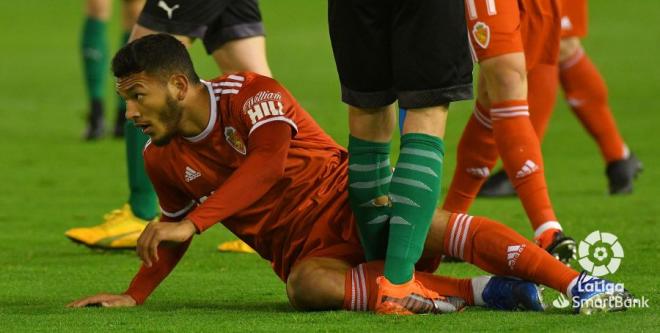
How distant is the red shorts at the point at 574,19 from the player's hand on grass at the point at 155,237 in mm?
4315

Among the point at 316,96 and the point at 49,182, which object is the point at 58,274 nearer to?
the point at 49,182

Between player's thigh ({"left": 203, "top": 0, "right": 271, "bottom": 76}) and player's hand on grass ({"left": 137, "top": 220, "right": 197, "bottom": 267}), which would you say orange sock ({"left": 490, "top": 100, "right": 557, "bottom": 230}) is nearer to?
player's thigh ({"left": 203, "top": 0, "right": 271, "bottom": 76})

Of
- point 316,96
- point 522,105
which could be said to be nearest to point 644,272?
point 522,105

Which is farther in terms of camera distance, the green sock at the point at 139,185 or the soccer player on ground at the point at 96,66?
the soccer player on ground at the point at 96,66

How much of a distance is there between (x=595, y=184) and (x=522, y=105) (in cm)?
365

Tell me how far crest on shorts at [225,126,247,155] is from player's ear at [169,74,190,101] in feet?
0.60

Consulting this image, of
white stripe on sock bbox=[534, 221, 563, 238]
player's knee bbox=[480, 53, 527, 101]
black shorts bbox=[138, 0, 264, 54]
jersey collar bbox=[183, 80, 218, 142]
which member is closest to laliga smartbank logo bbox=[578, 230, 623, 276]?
white stripe on sock bbox=[534, 221, 563, 238]

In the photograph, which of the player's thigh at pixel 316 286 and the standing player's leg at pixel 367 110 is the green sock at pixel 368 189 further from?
the player's thigh at pixel 316 286

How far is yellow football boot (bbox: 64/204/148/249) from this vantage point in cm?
649

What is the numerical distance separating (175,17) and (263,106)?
5.83 ft

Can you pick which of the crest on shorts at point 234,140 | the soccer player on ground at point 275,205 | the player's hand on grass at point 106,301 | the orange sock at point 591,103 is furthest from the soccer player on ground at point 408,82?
the orange sock at point 591,103

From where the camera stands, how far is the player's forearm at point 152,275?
5.02 metres

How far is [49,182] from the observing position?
31.5ft

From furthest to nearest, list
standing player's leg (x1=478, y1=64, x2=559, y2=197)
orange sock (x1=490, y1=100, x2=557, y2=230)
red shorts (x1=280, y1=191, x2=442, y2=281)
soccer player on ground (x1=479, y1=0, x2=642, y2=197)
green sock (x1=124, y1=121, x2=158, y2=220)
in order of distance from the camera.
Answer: soccer player on ground (x1=479, y1=0, x2=642, y2=197)
standing player's leg (x1=478, y1=64, x2=559, y2=197)
green sock (x1=124, y1=121, x2=158, y2=220)
orange sock (x1=490, y1=100, x2=557, y2=230)
red shorts (x1=280, y1=191, x2=442, y2=281)
